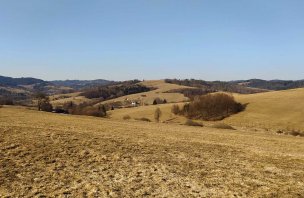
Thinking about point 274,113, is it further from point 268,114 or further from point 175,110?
point 175,110

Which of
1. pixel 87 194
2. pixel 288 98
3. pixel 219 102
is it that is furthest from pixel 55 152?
pixel 288 98

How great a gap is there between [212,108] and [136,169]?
11589 centimetres

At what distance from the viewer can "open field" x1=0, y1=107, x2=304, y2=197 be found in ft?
55.0

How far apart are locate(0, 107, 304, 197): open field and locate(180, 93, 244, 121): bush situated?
102495 mm

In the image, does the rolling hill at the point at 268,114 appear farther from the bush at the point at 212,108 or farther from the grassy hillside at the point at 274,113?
the bush at the point at 212,108

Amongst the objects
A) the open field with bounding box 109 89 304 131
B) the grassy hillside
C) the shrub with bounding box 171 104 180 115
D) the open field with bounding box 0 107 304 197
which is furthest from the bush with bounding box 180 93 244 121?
the open field with bounding box 0 107 304 197

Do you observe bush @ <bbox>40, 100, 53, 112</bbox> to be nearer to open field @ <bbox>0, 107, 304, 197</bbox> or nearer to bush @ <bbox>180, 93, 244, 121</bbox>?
bush @ <bbox>180, 93, 244, 121</bbox>

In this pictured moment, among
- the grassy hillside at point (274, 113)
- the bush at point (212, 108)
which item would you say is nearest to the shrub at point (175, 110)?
the bush at point (212, 108)

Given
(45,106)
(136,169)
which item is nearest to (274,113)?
(45,106)

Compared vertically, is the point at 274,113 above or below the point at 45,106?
below

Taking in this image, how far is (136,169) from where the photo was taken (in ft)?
67.3

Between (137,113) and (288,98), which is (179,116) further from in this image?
(288,98)

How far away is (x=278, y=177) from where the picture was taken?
20.4 m

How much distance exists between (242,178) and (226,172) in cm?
138
